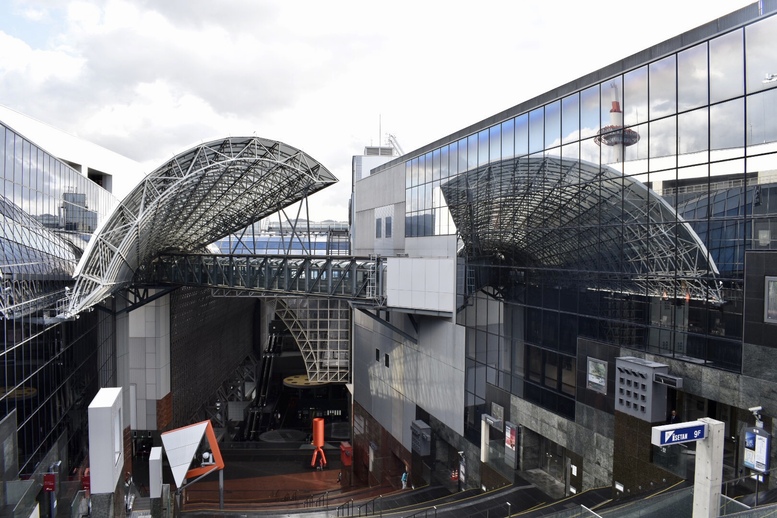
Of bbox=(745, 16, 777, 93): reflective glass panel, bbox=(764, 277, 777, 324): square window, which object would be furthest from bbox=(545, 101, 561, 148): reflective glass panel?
bbox=(764, 277, 777, 324): square window

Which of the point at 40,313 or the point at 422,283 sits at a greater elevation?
the point at 422,283

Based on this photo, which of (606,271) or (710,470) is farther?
(606,271)

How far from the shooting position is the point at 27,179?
21828mm

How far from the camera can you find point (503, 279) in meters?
23.3

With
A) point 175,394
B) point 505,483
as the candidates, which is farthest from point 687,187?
point 175,394

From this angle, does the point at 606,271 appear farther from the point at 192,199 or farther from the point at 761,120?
the point at 192,199

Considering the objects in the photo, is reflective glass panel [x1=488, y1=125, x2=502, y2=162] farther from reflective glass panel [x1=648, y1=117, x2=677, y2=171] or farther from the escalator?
the escalator

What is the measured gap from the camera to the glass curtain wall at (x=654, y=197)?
1334 centimetres

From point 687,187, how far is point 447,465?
58.7 feet

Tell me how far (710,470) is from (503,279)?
12.4 m

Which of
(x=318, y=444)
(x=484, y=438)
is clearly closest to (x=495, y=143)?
(x=484, y=438)

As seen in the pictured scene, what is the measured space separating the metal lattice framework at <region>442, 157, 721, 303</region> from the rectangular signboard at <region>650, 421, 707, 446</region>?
14.0ft

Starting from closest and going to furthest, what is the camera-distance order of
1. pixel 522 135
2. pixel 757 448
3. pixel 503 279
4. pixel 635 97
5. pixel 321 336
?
pixel 757 448 < pixel 635 97 < pixel 522 135 < pixel 503 279 < pixel 321 336

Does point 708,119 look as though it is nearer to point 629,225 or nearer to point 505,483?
point 629,225
